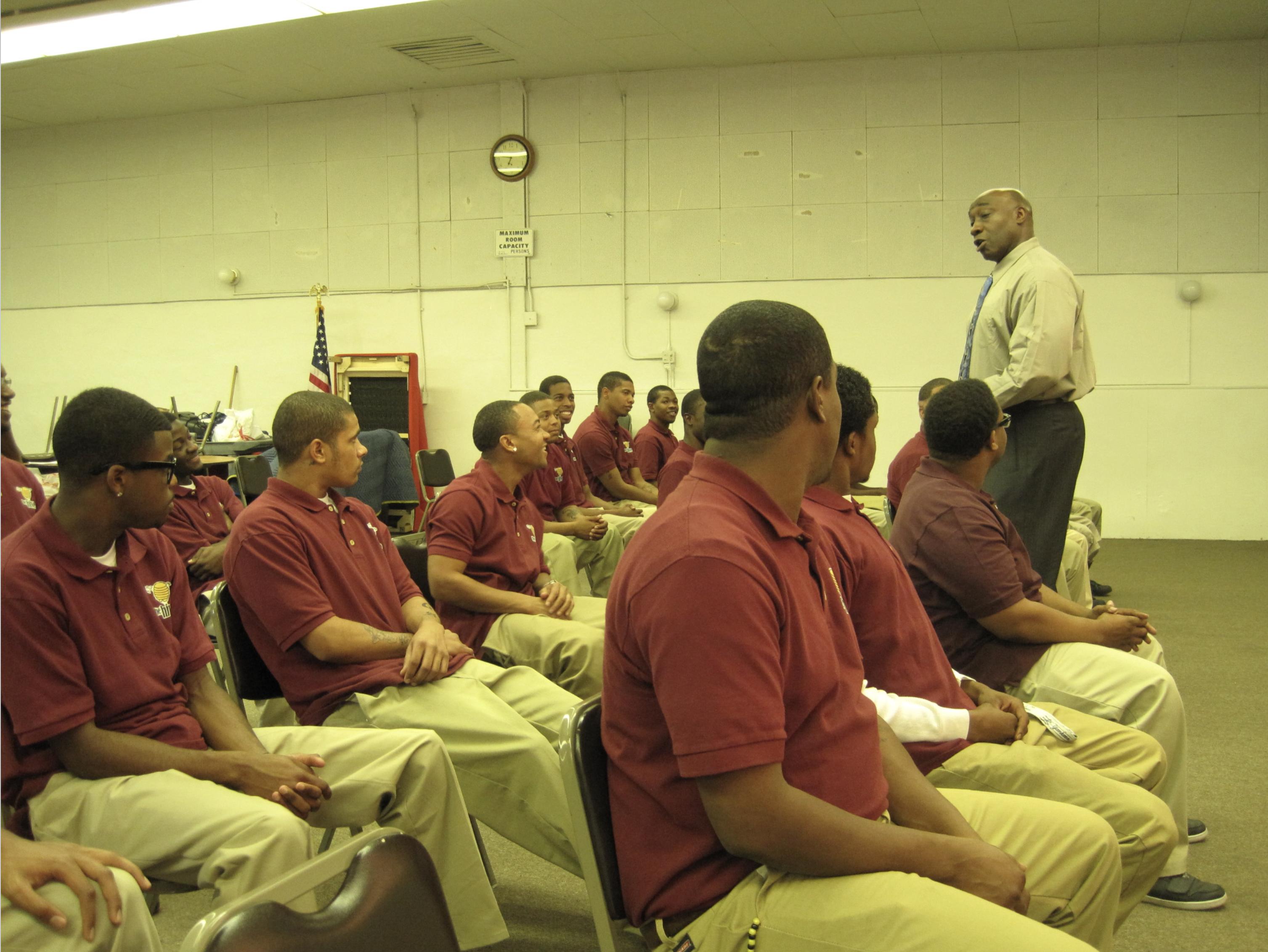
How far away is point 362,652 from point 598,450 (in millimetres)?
3909

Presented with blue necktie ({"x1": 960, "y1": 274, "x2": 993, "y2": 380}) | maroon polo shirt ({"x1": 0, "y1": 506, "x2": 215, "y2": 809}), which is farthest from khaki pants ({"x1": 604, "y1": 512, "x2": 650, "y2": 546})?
maroon polo shirt ({"x1": 0, "y1": 506, "x2": 215, "y2": 809})

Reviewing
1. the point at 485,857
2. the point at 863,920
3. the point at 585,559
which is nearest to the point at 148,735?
the point at 485,857

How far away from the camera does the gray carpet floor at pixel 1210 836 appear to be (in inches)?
87.7

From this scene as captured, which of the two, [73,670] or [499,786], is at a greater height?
[73,670]

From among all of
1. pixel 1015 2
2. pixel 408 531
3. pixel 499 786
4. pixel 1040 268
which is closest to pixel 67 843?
pixel 499 786

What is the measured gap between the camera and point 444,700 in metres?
2.28

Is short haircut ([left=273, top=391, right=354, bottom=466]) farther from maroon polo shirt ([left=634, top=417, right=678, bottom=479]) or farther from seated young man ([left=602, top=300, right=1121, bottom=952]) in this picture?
maroon polo shirt ([left=634, top=417, right=678, bottom=479])

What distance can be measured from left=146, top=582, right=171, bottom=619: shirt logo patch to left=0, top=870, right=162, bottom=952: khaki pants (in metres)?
0.61

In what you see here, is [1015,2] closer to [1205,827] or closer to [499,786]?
[1205,827]

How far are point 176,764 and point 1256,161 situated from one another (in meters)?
8.33

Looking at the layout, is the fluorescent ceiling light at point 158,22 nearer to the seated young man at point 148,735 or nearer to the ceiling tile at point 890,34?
the ceiling tile at point 890,34

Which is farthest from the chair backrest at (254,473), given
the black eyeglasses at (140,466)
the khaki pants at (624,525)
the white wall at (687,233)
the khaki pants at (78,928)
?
the white wall at (687,233)

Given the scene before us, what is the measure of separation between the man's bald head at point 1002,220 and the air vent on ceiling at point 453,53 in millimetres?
5162

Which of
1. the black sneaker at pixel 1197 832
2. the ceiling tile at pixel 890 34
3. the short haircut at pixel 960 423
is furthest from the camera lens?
the ceiling tile at pixel 890 34
